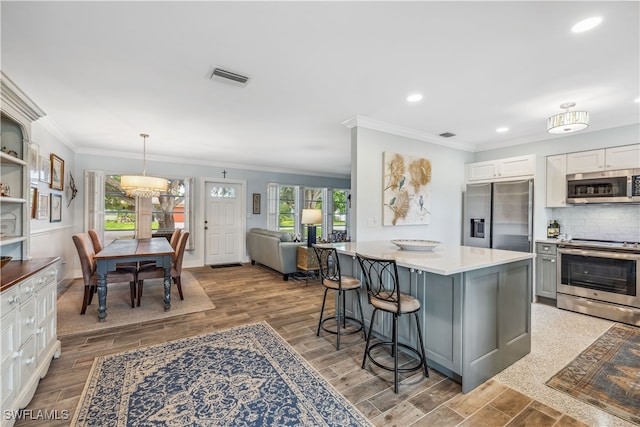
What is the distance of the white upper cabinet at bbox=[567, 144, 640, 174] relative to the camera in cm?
352

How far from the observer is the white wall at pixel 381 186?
147 inches

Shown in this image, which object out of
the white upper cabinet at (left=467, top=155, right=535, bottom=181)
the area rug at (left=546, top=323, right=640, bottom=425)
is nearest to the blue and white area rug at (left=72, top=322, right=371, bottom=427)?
the area rug at (left=546, top=323, right=640, bottom=425)

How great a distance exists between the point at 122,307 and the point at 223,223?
3.45 m

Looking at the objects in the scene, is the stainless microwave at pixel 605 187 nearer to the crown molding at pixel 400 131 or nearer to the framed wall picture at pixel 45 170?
the crown molding at pixel 400 131

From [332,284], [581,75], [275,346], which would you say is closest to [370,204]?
[332,284]

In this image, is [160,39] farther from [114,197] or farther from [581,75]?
[114,197]

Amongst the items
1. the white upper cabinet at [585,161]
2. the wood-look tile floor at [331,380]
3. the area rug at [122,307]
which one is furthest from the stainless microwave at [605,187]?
the area rug at [122,307]

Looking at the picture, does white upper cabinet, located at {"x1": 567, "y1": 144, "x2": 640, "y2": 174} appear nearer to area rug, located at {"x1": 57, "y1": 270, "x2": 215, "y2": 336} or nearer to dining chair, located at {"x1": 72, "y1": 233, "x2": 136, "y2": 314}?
area rug, located at {"x1": 57, "y1": 270, "x2": 215, "y2": 336}

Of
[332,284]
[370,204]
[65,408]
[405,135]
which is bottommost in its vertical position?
[65,408]

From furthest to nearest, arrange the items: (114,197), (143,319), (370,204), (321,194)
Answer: (321,194)
(114,197)
(370,204)
(143,319)

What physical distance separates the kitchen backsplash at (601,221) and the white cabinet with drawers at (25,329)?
6.01m

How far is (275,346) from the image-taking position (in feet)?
8.78

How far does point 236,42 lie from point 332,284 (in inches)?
84.3

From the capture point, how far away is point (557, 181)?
163 inches
